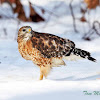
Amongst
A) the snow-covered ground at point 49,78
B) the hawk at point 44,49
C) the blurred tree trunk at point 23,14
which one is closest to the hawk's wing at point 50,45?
the hawk at point 44,49

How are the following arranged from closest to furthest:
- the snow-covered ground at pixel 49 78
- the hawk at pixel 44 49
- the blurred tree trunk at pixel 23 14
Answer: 1. the snow-covered ground at pixel 49 78
2. the hawk at pixel 44 49
3. the blurred tree trunk at pixel 23 14

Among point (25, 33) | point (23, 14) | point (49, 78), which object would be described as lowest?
point (49, 78)

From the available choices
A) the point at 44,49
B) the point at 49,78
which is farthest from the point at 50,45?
the point at 49,78

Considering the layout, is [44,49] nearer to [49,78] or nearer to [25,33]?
[25,33]

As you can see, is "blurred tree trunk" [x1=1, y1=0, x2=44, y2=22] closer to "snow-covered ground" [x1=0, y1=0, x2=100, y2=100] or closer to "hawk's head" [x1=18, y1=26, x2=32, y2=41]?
"snow-covered ground" [x1=0, y1=0, x2=100, y2=100]

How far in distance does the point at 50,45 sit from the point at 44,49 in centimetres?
10

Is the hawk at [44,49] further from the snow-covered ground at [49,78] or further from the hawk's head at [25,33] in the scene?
the snow-covered ground at [49,78]

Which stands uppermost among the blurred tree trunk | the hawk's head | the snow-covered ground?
the blurred tree trunk

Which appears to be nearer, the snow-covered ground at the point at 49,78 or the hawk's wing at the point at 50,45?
the snow-covered ground at the point at 49,78

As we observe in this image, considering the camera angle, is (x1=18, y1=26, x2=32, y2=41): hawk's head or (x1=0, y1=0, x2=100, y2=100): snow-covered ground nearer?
(x1=0, y1=0, x2=100, y2=100): snow-covered ground

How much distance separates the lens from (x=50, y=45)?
381cm

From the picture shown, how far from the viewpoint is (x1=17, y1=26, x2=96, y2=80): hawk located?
12.2 feet

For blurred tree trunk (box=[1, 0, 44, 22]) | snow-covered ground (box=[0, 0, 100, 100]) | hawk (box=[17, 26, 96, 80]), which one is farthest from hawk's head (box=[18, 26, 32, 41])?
blurred tree trunk (box=[1, 0, 44, 22])

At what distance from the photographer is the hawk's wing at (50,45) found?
3.75m
